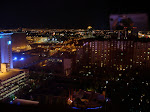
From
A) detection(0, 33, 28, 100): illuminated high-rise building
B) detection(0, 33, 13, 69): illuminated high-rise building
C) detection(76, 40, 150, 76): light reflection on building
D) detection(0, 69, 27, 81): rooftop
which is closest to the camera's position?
detection(0, 33, 28, 100): illuminated high-rise building

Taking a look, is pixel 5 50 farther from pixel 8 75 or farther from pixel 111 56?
pixel 111 56

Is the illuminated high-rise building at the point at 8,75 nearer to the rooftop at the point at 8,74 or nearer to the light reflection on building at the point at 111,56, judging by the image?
the rooftop at the point at 8,74

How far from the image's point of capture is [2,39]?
462cm

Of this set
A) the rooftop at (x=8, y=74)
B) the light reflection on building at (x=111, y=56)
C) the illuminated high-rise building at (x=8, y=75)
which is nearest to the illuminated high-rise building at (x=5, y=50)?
the illuminated high-rise building at (x=8, y=75)

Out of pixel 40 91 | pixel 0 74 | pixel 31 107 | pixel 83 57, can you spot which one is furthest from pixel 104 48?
pixel 31 107

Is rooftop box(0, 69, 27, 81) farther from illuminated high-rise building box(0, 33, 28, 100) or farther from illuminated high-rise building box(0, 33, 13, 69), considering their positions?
illuminated high-rise building box(0, 33, 13, 69)

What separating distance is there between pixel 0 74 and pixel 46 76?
115 centimetres

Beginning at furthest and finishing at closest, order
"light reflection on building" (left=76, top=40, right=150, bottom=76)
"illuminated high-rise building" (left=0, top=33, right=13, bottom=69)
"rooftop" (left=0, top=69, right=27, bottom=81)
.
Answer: "light reflection on building" (left=76, top=40, right=150, bottom=76), "illuminated high-rise building" (left=0, top=33, right=13, bottom=69), "rooftop" (left=0, top=69, right=27, bottom=81)

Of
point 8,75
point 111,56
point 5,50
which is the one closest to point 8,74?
point 8,75

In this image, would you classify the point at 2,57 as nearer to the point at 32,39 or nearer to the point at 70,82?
the point at 70,82

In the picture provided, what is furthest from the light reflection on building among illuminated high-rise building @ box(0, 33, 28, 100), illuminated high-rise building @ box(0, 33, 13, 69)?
illuminated high-rise building @ box(0, 33, 13, 69)

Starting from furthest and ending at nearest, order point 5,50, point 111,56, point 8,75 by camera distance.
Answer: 1. point 111,56
2. point 5,50
3. point 8,75

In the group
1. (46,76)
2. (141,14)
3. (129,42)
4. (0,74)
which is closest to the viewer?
(141,14)

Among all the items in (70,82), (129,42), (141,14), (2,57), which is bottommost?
(70,82)
